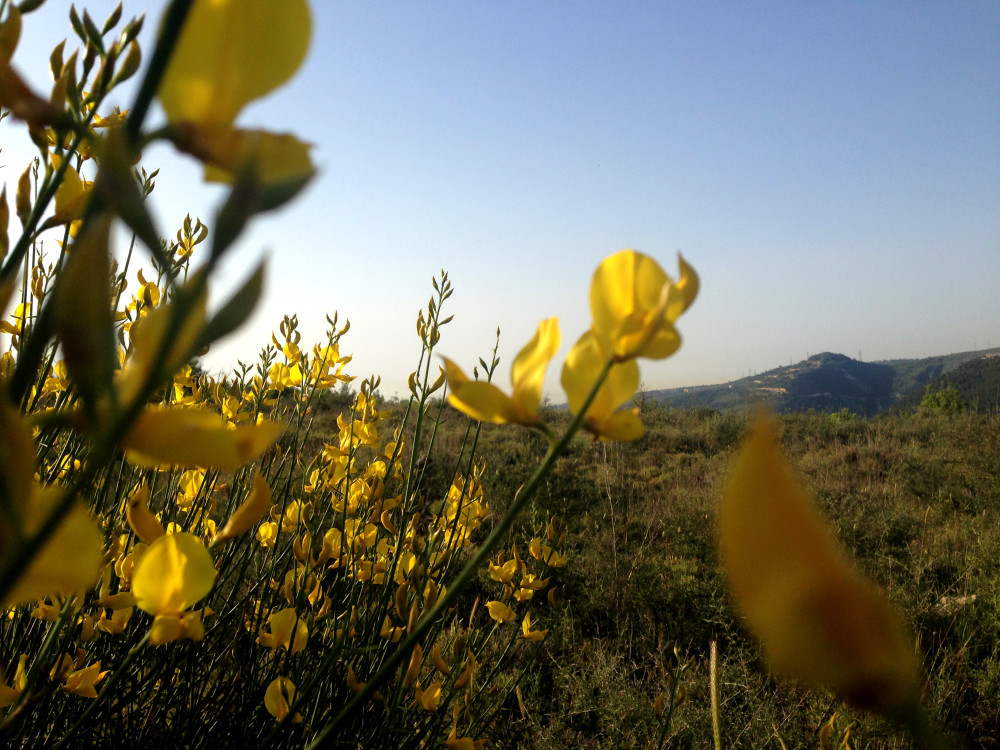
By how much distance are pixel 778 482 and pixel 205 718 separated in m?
1.80

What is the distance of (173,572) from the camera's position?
0.43 m

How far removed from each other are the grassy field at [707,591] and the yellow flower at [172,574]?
0.41 meters

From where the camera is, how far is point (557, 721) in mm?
2502

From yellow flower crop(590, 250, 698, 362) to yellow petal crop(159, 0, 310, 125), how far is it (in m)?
0.20

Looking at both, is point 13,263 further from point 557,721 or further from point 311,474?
point 557,721

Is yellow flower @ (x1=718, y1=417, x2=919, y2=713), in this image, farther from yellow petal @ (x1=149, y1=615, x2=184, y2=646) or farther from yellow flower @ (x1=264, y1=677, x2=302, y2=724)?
yellow flower @ (x1=264, y1=677, x2=302, y2=724)

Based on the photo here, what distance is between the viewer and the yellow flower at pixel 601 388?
369 mm

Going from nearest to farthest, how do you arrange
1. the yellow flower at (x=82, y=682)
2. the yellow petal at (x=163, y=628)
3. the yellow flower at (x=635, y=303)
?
the yellow flower at (x=635, y=303) < the yellow petal at (x=163, y=628) < the yellow flower at (x=82, y=682)

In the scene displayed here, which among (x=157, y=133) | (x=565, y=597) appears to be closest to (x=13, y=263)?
(x=157, y=133)

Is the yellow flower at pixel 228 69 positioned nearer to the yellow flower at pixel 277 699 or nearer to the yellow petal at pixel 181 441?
the yellow petal at pixel 181 441

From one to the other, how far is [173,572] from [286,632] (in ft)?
2.49

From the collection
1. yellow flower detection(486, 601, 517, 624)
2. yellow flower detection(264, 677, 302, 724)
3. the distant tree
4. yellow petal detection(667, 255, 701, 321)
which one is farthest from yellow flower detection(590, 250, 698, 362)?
the distant tree

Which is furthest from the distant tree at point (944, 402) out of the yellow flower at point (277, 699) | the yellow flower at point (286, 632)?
the yellow flower at point (277, 699)

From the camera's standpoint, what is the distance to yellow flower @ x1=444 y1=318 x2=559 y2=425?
374mm
